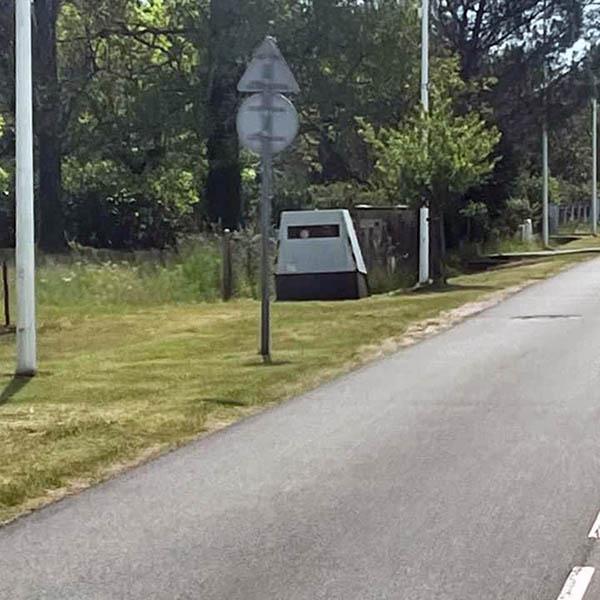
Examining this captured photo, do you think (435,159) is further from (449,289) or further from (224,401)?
(224,401)

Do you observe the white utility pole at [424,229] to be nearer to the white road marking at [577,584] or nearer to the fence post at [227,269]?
the fence post at [227,269]

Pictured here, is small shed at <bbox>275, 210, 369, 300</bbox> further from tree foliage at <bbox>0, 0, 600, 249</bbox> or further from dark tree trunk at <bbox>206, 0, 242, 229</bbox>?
dark tree trunk at <bbox>206, 0, 242, 229</bbox>

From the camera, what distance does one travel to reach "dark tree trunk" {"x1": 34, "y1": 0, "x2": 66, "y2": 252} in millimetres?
40625

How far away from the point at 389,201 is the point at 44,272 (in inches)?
324

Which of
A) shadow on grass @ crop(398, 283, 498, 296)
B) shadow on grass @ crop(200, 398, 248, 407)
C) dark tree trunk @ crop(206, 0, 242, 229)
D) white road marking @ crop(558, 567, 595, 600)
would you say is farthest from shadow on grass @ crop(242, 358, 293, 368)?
dark tree trunk @ crop(206, 0, 242, 229)

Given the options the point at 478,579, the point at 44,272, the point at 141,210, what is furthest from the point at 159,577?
the point at 141,210

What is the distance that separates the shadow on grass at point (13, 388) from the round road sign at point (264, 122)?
3693 mm

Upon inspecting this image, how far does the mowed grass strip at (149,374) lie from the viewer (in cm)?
977

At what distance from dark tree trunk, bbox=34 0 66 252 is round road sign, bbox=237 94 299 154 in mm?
26288

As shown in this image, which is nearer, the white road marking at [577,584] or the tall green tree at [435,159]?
the white road marking at [577,584]

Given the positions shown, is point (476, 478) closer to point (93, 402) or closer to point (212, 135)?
point (93, 402)

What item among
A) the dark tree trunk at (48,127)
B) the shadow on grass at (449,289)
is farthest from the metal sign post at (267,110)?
the dark tree trunk at (48,127)

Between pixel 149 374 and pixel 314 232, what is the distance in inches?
511

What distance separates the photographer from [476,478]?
29.1 feet
